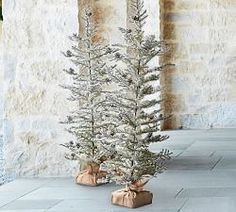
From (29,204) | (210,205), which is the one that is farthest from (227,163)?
(29,204)

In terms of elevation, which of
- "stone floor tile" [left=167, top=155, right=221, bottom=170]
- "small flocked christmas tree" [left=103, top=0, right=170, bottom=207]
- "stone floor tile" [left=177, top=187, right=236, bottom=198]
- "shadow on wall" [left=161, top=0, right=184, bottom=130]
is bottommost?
"stone floor tile" [left=177, top=187, right=236, bottom=198]

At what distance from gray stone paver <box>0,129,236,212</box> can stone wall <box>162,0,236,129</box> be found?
2229 mm

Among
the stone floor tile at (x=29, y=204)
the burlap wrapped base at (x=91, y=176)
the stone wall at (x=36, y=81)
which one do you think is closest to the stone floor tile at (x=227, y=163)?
the burlap wrapped base at (x=91, y=176)

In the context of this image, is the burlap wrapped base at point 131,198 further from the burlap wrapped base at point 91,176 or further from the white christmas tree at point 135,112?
the burlap wrapped base at point 91,176

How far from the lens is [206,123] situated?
6.51 m

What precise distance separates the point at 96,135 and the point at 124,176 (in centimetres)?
63

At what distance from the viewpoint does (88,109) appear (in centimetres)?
Answer: 334

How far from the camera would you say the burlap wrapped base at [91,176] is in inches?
128

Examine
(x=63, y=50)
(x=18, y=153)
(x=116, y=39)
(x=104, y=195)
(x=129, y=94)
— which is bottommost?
(x=104, y=195)

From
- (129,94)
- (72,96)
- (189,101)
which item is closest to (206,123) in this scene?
(189,101)

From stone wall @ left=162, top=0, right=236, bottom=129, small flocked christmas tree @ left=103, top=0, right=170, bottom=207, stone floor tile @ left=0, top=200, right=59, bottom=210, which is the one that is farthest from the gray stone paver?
stone wall @ left=162, top=0, right=236, bottom=129

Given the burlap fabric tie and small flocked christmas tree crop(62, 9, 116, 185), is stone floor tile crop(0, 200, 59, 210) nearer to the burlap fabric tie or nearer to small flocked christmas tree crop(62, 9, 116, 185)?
the burlap fabric tie

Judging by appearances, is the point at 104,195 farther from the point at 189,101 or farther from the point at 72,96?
the point at 189,101

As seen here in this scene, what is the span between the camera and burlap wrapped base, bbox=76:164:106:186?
3.26 metres
